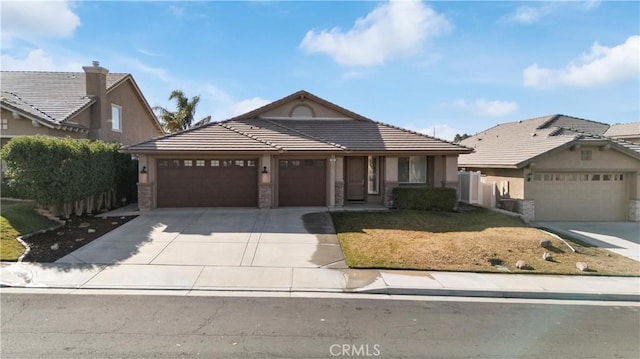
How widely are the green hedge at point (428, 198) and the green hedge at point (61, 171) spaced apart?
1205 centimetres

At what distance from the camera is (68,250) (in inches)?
387

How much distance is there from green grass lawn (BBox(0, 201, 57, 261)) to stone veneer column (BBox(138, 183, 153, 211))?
3.31 meters

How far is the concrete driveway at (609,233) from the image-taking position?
1194cm

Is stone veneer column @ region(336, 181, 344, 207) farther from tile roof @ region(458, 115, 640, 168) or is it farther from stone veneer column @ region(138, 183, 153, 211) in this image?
stone veneer column @ region(138, 183, 153, 211)

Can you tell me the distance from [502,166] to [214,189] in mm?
12461

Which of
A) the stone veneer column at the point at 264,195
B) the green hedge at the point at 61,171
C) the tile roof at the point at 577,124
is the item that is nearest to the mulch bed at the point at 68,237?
the green hedge at the point at 61,171

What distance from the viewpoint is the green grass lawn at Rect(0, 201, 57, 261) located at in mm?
9412

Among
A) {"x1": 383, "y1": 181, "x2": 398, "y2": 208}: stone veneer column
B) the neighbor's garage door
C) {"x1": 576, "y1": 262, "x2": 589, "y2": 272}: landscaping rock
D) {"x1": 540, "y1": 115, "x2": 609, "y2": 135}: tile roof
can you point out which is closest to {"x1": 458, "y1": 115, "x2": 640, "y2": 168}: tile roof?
{"x1": 540, "y1": 115, "x2": 609, "y2": 135}: tile roof

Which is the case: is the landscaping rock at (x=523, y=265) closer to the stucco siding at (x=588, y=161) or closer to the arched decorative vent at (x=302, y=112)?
the stucco siding at (x=588, y=161)

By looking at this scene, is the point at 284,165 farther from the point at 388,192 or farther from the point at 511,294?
the point at 511,294

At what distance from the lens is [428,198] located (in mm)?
16438

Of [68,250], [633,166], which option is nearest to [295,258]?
[68,250]

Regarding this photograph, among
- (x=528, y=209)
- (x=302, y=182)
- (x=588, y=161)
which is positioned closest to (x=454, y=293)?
(x=302, y=182)

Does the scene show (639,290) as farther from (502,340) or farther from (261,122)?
(261,122)
